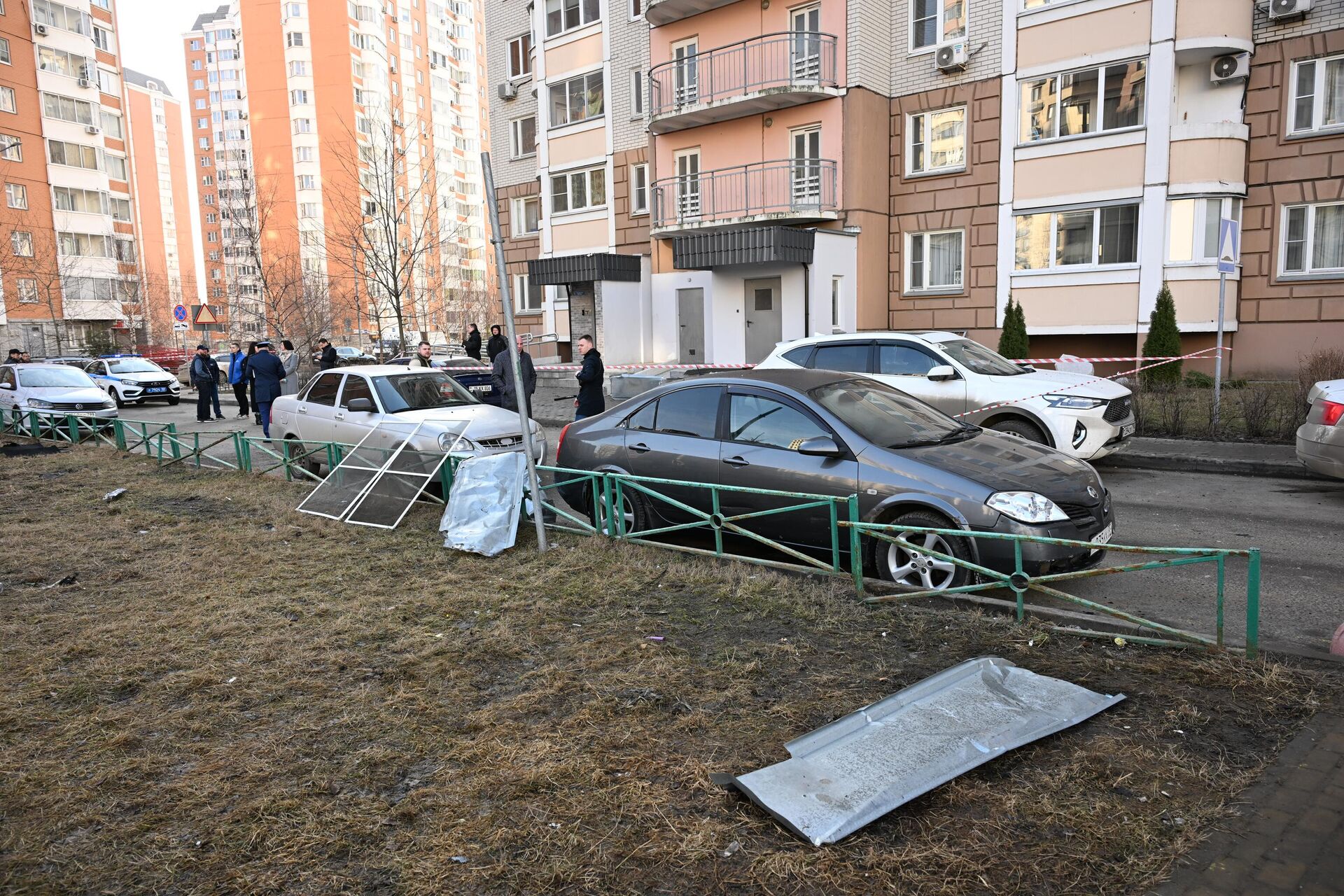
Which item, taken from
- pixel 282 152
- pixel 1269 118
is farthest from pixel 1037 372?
pixel 282 152

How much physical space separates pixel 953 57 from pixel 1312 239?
9065mm

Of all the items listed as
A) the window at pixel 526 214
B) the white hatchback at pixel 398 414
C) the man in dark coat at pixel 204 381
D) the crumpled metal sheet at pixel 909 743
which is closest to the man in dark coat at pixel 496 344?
the white hatchback at pixel 398 414

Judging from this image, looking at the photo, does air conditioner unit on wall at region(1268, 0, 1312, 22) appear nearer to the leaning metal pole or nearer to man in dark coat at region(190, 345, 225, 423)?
the leaning metal pole

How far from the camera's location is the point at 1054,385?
1102cm

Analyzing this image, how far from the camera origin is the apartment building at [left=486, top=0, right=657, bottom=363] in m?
26.8

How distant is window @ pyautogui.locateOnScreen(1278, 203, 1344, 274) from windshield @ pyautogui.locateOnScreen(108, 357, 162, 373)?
31147mm

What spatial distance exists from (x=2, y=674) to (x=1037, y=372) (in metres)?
11.0

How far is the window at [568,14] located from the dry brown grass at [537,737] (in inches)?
1085

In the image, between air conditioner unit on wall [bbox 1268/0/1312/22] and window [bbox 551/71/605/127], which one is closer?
air conditioner unit on wall [bbox 1268/0/1312/22]

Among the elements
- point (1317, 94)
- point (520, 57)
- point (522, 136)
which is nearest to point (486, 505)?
point (1317, 94)

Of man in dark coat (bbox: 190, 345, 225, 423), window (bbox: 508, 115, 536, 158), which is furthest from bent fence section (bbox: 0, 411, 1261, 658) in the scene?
window (bbox: 508, 115, 536, 158)

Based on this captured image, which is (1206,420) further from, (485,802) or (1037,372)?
(485,802)

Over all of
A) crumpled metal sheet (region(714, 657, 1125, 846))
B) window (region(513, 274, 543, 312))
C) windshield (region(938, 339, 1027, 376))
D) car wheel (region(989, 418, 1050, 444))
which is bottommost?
crumpled metal sheet (region(714, 657, 1125, 846))

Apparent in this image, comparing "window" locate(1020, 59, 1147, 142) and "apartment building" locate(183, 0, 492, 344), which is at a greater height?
"apartment building" locate(183, 0, 492, 344)
